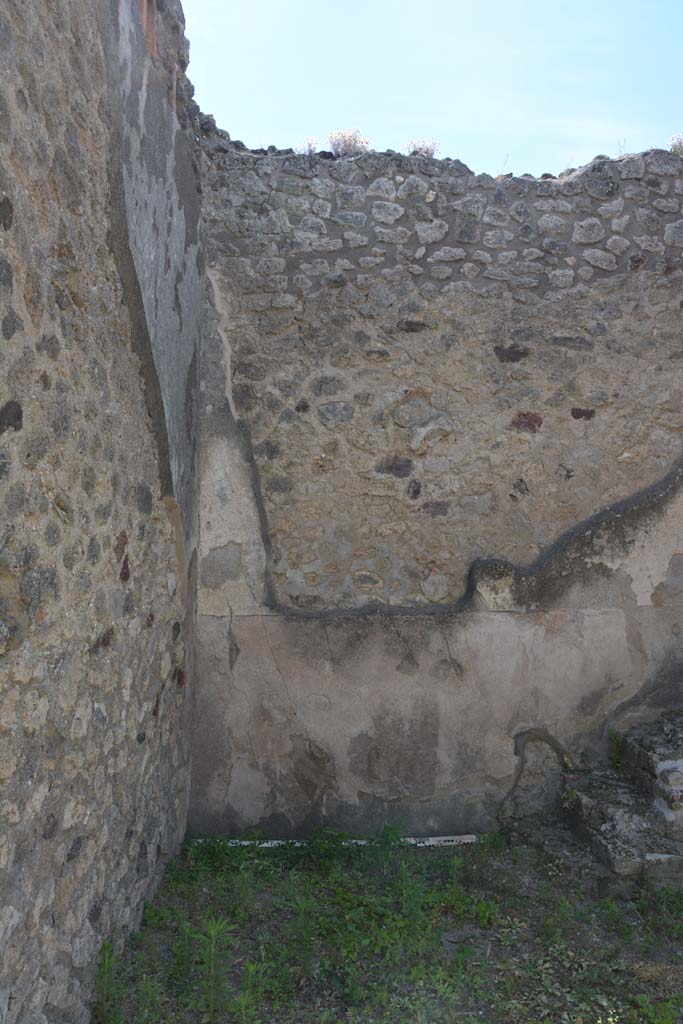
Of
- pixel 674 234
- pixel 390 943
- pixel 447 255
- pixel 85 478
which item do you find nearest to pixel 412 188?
pixel 447 255

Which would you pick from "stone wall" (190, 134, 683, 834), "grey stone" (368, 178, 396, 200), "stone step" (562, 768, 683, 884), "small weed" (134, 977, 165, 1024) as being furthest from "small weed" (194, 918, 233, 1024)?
"grey stone" (368, 178, 396, 200)

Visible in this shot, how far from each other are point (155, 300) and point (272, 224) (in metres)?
1.08

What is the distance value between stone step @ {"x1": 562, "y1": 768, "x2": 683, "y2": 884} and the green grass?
0.11 metres

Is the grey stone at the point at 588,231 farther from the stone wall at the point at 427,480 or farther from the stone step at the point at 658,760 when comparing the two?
the stone step at the point at 658,760

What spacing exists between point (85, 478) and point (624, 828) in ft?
8.77

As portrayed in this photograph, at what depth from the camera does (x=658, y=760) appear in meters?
3.61

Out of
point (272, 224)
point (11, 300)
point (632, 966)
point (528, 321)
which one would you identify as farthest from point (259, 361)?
point (632, 966)

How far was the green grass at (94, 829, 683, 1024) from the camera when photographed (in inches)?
101

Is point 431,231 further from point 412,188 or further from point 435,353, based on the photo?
point 435,353

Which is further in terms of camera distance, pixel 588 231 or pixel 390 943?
pixel 588 231

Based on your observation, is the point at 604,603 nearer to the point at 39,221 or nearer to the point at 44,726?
the point at 44,726

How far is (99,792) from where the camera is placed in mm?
2568

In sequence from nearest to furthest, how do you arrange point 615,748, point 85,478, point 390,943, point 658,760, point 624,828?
1. point 85,478
2. point 390,943
3. point 624,828
4. point 658,760
5. point 615,748

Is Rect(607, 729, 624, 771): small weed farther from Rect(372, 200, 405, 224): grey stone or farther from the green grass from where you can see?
Rect(372, 200, 405, 224): grey stone
